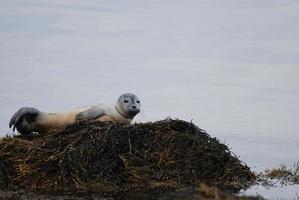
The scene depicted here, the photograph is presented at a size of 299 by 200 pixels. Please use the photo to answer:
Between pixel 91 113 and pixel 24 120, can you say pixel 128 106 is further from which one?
pixel 24 120

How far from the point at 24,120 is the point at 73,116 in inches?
28.9

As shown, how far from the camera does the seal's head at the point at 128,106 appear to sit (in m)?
11.5

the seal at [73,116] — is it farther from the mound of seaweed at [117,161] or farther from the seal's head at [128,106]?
the mound of seaweed at [117,161]

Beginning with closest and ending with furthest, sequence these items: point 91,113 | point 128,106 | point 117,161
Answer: point 117,161 < point 128,106 < point 91,113

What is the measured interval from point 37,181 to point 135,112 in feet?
7.21

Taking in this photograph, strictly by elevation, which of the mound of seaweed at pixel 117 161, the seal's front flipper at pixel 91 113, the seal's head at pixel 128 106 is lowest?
the mound of seaweed at pixel 117 161

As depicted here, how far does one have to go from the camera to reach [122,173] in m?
10.1

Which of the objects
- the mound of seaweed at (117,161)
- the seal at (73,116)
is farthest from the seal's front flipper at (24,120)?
the mound of seaweed at (117,161)

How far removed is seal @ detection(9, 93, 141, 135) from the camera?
11.6 meters

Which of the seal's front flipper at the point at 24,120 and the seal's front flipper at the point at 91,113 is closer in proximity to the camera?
the seal's front flipper at the point at 24,120

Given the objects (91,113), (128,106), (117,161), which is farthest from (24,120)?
(117,161)

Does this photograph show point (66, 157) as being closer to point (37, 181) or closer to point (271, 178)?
point (37, 181)

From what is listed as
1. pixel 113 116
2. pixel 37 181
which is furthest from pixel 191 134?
pixel 37 181

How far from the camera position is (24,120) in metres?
11.6
